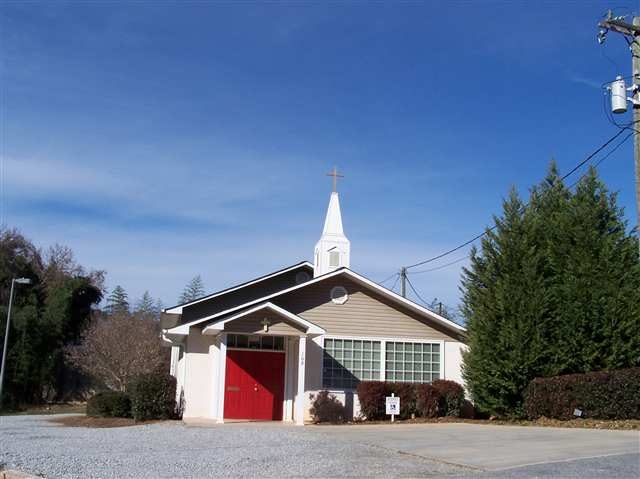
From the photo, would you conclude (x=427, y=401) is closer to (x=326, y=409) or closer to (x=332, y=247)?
(x=326, y=409)

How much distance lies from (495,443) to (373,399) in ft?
25.7

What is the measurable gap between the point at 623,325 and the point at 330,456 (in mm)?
10750

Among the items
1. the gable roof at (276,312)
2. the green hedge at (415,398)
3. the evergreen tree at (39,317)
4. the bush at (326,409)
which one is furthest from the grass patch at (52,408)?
the green hedge at (415,398)

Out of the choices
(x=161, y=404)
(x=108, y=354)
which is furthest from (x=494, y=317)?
(x=108, y=354)

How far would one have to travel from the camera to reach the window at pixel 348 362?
22.2 m

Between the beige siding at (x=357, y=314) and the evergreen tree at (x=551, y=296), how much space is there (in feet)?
5.86

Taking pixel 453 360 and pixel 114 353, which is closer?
pixel 453 360

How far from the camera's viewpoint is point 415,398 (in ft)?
70.6

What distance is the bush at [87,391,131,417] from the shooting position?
72.7 feet

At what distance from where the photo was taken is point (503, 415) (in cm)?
2095

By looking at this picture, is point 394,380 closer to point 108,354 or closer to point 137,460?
point 137,460

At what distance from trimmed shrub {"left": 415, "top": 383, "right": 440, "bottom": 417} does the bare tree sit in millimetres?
20110

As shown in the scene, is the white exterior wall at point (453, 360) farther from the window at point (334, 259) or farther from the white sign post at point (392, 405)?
the window at point (334, 259)

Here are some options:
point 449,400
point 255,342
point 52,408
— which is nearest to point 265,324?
point 255,342
